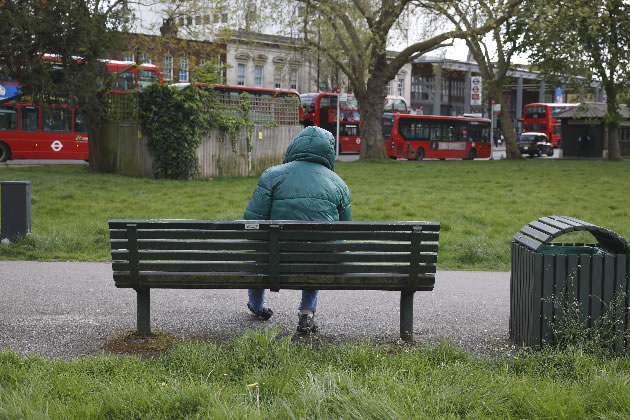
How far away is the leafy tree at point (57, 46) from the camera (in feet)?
63.8

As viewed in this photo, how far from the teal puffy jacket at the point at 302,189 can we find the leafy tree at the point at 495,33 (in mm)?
24752

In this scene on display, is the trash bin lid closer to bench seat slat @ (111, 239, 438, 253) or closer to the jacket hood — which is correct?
bench seat slat @ (111, 239, 438, 253)

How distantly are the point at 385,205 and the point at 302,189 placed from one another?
9828 mm

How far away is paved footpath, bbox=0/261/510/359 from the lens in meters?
5.53

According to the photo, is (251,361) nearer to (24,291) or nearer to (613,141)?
(24,291)

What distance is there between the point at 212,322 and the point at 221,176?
17.3 metres

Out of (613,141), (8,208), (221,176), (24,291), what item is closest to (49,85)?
(221,176)

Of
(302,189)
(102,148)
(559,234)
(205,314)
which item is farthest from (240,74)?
(559,234)

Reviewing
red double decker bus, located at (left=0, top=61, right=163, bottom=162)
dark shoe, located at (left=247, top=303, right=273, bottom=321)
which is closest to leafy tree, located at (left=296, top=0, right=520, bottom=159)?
red double decker bus, located at (left=0, top=61, right=163, bottom=162)

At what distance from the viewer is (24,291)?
7297mm

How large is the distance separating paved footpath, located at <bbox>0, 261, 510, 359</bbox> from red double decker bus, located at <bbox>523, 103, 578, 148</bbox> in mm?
58374

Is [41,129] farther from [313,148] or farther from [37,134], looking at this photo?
[313,148]

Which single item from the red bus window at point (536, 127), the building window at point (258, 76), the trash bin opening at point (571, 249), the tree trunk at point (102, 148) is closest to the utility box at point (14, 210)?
the trash bin opening at point (571, 249)

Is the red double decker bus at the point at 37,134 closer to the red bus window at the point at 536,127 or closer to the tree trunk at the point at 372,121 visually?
the tree trunk at the point at 372,121
